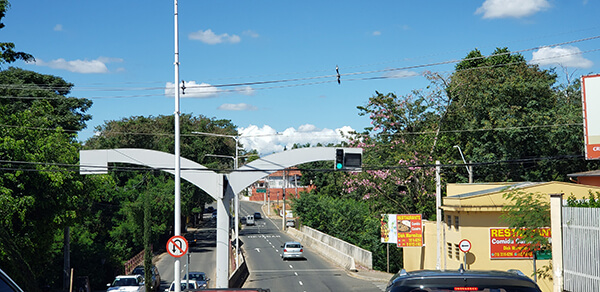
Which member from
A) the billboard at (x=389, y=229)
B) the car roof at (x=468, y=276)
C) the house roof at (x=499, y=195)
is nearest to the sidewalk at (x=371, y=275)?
the billboard at (x=389, y=229)

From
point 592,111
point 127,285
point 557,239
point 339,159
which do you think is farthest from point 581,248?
point 127,285

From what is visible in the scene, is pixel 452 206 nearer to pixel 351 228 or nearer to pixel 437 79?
pixel 437 79

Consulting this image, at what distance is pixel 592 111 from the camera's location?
22.4 metres

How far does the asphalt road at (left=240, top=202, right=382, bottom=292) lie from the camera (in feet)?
119

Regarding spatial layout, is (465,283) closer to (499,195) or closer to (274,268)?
(499,195)

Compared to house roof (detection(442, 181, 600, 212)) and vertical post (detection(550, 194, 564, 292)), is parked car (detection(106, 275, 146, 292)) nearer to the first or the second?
house roof (detection(442, 181, 600, 212))

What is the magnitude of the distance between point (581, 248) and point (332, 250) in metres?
35.6

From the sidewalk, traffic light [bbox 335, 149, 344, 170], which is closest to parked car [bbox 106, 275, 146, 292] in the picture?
traffic light [bbox 335, 149, 344, 170]

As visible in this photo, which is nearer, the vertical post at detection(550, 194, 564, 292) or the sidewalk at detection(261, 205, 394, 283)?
the vertical post at detection(550, 194, 564, 292)

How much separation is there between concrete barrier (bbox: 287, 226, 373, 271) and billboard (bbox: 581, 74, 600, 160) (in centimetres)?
2362

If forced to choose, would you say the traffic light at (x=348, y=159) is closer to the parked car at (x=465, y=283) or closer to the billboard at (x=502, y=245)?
the billboard at (x=502, y=245)

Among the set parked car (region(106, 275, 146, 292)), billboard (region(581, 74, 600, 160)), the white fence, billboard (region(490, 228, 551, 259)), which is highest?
billboard (region(581, 74, 600, 160))

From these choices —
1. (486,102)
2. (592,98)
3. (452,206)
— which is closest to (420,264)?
(452,206)

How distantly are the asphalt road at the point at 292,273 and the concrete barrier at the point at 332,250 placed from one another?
642 millimetres
